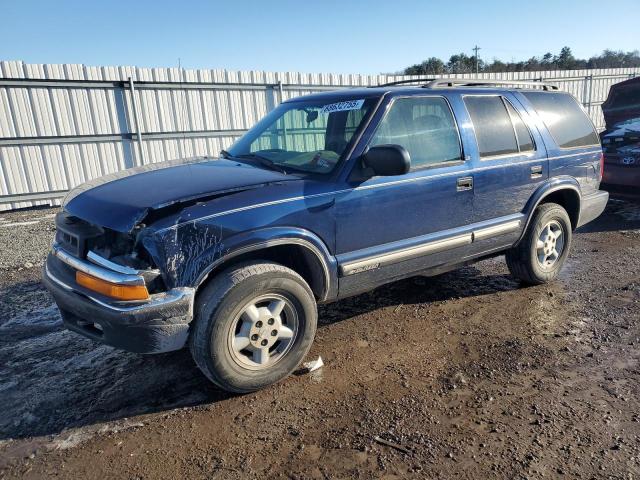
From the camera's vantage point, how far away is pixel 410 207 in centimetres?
359

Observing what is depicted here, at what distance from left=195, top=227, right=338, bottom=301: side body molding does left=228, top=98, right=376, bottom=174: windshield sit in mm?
551

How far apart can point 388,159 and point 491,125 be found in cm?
154

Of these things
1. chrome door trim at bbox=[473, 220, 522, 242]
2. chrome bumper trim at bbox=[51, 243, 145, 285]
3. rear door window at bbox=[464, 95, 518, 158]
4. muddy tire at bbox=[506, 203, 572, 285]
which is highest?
rear door window at bbox=[464, 95, 518, 158]

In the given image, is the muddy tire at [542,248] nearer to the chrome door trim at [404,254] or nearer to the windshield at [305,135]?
the chrome door trim at [404,254]

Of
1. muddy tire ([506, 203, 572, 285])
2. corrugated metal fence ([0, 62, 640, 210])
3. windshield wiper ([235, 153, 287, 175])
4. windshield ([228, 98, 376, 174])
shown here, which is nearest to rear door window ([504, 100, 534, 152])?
muddy tire ([506, 203, 572, 285])

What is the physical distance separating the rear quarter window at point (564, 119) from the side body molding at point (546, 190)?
0.35 metres

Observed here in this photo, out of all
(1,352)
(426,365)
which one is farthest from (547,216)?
(1,352)

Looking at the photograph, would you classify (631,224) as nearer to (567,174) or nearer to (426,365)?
(567,174)

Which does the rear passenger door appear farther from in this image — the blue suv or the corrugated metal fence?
the corrugated metal fence

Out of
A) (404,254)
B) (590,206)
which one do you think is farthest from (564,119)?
(404,254)

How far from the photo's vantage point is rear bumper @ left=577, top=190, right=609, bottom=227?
5.01 m

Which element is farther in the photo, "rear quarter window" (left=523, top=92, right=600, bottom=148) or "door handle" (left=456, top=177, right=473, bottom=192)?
"rear quarter window" (left=523, top=92, right=600, bottom=148)

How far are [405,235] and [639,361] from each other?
1.86 m

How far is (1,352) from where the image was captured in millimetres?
3637
